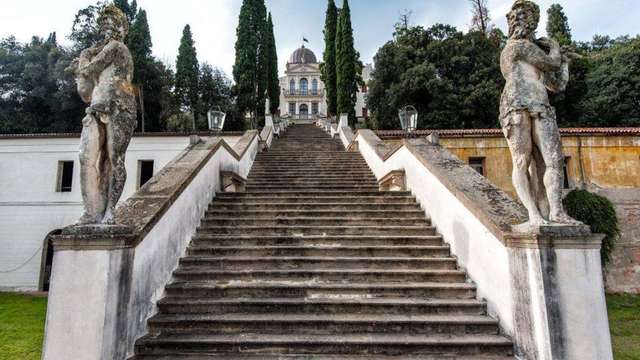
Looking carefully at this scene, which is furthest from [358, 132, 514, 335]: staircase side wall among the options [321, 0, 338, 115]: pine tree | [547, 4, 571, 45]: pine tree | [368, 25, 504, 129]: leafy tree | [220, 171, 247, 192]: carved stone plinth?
[547, 4, 571, 45]: pine tree

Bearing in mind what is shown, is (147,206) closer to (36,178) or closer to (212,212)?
(212,212)

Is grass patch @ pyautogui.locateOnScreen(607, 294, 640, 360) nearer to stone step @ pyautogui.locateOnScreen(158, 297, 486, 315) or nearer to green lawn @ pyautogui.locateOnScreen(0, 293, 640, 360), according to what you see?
green lawn @ pyautogui.locateOnScreen(0, 293, 640, 360)

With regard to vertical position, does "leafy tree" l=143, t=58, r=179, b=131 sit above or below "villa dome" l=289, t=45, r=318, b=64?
below

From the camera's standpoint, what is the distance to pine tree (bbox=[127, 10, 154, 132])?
75.5 feet

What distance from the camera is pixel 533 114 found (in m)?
3.44

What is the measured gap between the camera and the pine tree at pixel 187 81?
80.5 feet

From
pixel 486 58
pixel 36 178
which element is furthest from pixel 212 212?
pixel 486 58

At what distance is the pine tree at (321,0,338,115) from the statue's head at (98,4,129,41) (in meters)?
23.2

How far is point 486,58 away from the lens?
21.5 m

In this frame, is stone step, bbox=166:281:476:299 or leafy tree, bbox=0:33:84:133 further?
leafy tree, bbox=0:33:84:133

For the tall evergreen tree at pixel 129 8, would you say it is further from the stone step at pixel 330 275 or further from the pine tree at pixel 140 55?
the stone step at pixel 330 275

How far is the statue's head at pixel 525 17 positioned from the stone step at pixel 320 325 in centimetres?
310

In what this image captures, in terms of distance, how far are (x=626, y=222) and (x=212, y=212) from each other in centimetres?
1482

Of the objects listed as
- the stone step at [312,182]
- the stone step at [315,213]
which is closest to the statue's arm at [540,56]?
the stone step at [315,213]
